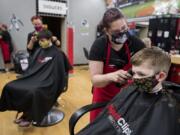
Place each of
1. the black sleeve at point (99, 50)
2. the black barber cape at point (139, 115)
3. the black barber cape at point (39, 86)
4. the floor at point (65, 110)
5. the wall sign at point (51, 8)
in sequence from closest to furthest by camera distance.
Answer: the black barber cape at point (139, 115) < the black sleeve at point (99, 50) < the black barber cape at point (39, 86) < the floor at point (65, 110) < the wall sign at point (51, 8)

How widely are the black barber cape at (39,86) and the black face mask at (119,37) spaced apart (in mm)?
1204

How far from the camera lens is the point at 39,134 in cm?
219

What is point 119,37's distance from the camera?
1.19 metres

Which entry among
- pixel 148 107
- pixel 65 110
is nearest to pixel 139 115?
pixel 148 107

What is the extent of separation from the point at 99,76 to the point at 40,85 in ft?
3.79

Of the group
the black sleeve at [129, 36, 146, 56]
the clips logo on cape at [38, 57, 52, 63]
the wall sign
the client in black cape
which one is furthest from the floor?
Result: the wall sign

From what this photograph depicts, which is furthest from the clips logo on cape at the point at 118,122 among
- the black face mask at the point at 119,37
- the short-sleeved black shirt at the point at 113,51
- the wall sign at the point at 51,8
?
the wall sign at the point at 51,8

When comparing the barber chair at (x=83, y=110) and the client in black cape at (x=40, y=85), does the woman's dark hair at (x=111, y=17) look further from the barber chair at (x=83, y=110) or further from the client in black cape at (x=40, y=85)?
the client in black cape at (x=40, y=85)

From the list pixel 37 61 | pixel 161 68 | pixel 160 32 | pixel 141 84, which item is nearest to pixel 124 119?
pixel 141 84

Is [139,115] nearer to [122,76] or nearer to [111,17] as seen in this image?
[122,76]

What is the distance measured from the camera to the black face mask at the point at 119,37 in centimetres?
119

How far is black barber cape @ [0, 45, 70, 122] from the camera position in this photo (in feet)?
6.75

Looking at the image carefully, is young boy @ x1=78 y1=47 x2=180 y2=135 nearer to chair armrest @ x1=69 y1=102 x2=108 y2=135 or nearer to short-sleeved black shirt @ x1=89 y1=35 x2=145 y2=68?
chair armrest @ x1=69 y1=102 x2=108 y2=135

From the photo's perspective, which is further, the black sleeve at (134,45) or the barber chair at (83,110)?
the black sleeve at (134,45)
